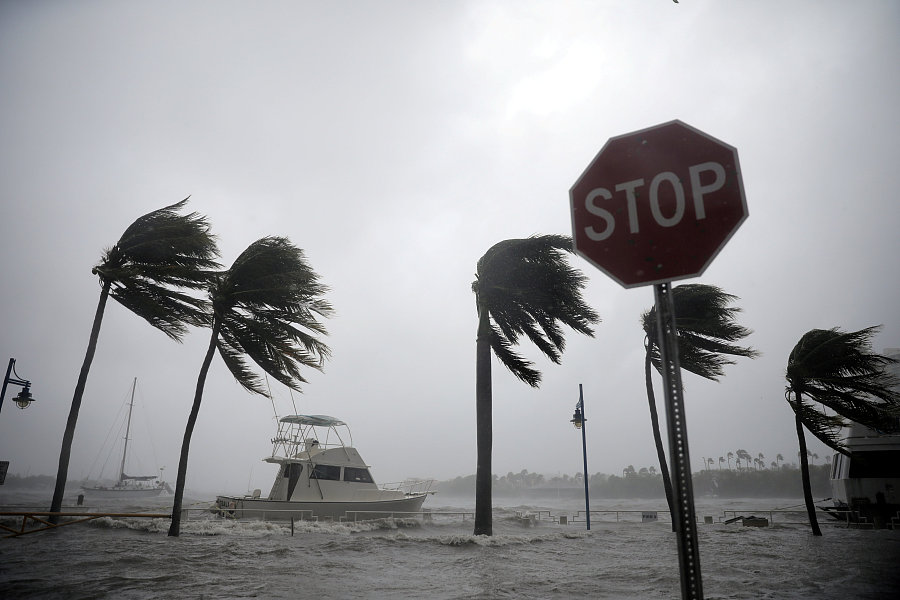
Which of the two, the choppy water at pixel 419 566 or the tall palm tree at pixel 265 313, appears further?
the tall palm tree at pixel 265 313

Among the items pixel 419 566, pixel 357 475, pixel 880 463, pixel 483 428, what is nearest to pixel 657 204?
pixel 419 566

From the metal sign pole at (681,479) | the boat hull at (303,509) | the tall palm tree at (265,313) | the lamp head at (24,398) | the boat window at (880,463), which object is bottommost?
the boat hull at (303,509)

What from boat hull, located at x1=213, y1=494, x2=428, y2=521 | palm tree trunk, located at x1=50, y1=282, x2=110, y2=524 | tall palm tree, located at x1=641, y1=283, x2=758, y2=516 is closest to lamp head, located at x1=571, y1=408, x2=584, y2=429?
tall palm tree, located at x1=641, y1=283, x2=758, y2=516

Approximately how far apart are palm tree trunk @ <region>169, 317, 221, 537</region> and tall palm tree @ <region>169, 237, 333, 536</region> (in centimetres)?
3

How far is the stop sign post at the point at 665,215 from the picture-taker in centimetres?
228

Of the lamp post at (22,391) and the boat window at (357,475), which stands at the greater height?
the lamp post at (22,391)

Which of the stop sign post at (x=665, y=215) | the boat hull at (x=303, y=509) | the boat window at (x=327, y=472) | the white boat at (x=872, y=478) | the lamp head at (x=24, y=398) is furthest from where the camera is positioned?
the boat window at (x=327, y=472)

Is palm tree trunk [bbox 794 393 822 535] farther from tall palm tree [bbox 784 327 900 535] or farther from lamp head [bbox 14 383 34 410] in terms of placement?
lamp head [bbox 14 383 34 410]

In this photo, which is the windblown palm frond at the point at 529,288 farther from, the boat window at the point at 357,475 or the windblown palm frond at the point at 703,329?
the boat window at the point at 357,475

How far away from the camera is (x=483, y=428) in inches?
566

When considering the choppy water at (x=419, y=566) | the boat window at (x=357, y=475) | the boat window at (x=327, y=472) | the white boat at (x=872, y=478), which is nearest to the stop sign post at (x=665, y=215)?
the choppy water at (x=419, y=566)

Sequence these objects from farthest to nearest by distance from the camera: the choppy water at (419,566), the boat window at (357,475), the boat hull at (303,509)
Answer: the boat window at (357,475)
the boat hull at (303,509)
the choppy water at (419,566)

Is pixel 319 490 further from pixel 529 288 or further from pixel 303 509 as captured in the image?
pixel 529 288

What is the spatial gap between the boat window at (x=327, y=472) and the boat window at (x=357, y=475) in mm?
468
